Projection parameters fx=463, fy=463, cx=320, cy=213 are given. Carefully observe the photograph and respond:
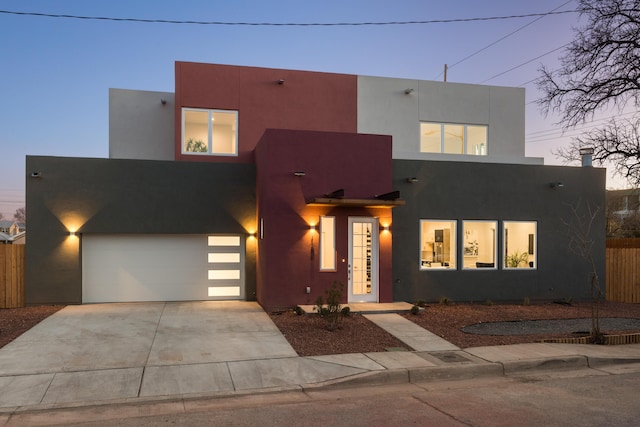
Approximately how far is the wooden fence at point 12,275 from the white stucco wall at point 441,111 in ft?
38.7

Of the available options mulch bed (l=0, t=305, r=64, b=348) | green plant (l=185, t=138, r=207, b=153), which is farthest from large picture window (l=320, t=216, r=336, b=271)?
mulch bed (l=0, t=305, r=64, b=348)

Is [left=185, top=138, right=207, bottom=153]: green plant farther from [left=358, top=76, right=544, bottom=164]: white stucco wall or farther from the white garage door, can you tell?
[left=358, top=76, right=544, bottom=164]: white stucco wall

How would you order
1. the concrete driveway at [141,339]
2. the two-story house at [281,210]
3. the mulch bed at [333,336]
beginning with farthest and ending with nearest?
the two-story house at [281,210]
the mulch bed at [333,336]
the concrete driveway at [141,339]

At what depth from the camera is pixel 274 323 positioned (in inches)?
436

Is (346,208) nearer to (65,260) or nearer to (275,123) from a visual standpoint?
(275,123)

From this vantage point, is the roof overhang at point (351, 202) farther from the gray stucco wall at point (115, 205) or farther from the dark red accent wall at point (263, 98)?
the dark red accent wall at point (263, 98)

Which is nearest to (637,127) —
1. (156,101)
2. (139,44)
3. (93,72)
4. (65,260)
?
(156,101)

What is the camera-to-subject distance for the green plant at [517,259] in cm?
1495

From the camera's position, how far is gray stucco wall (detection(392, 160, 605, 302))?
46.4ft

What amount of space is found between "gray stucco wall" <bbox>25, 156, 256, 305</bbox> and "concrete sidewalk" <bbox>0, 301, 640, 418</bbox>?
3089 millimetres

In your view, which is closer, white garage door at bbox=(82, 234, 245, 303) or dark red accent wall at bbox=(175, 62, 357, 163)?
white garage door at bbox=(82, 234, 245, 303)

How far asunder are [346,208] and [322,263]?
1.68m

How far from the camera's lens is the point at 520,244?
1518 cm

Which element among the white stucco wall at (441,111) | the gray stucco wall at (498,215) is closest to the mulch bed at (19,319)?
the gray stucco wall at (498,215)
